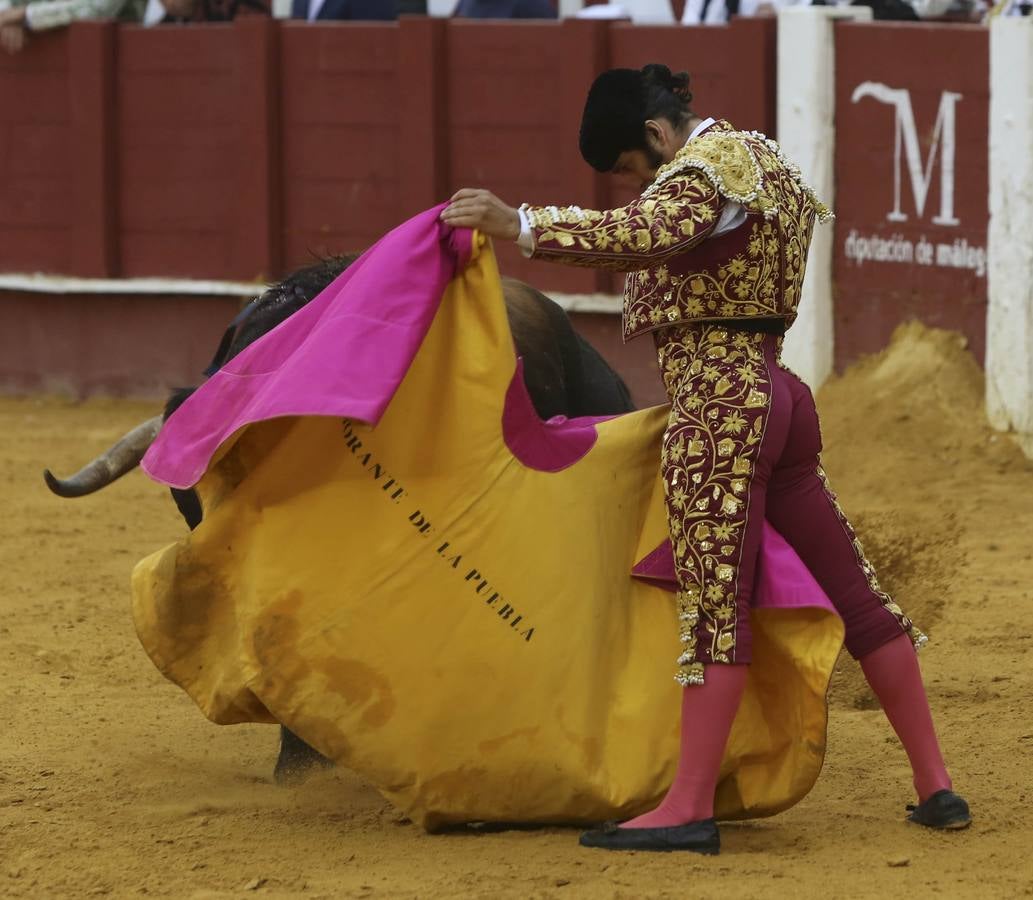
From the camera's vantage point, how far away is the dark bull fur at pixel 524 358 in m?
4.12

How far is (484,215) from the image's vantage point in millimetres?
2979

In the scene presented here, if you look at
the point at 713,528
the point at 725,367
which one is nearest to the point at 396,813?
the point at 713,528

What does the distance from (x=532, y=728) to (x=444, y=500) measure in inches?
14.6

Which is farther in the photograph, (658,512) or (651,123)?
(658,512)

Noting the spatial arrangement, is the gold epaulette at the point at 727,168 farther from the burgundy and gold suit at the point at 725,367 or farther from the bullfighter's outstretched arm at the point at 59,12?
the bullfighter's outstretched arm at the point at 59,12

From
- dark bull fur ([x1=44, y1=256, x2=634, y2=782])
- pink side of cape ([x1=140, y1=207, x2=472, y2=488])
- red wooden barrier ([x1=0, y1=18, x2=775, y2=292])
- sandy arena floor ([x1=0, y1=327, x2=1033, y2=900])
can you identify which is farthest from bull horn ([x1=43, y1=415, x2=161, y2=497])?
red wooden barrier ([x1=0, y1=18, x2=775, y2=292])

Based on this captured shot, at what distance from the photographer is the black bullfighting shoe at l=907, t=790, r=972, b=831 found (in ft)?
10.6

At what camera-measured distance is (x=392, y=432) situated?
10.5ft

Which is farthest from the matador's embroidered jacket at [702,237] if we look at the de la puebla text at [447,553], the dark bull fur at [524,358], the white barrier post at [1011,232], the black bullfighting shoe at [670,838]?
the white barrier post at [1011,232]

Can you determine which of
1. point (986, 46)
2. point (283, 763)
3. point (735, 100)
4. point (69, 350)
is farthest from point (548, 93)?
point (283, 763)

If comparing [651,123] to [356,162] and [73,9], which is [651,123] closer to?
[356,162]

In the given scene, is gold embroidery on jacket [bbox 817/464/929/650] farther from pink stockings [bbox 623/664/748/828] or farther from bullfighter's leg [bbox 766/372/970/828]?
pink stockings [bbox 623/664/748/828]

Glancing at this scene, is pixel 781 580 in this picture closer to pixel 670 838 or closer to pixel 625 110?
pixel 670 838

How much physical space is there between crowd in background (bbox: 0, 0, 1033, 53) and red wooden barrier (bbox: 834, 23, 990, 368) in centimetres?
33
